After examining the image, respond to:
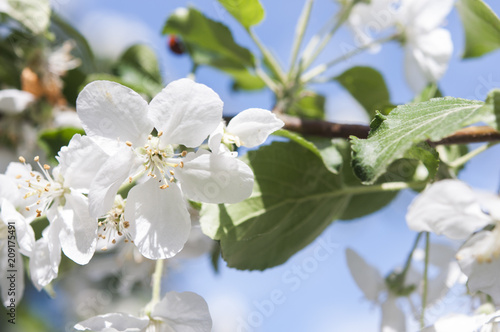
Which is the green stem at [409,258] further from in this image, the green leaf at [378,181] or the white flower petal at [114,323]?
the white flower petal at [114,323]

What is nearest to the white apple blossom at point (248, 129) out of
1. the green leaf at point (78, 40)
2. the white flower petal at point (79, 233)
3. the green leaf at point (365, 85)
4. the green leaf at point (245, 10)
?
the white flower petal at point (79, 233)

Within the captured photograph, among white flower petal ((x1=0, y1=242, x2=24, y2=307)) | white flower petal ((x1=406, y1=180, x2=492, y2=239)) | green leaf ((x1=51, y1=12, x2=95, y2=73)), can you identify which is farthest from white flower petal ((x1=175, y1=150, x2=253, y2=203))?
green leaf ((x1=51, y1=12, x2=95, y2=73))

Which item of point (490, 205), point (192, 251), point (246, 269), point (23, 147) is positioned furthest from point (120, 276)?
point (490, 205)

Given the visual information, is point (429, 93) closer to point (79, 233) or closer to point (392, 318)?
point (392, 318)

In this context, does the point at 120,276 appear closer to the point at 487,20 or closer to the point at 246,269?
the point at 246,269

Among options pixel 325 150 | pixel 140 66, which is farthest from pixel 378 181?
pixel 140 66
